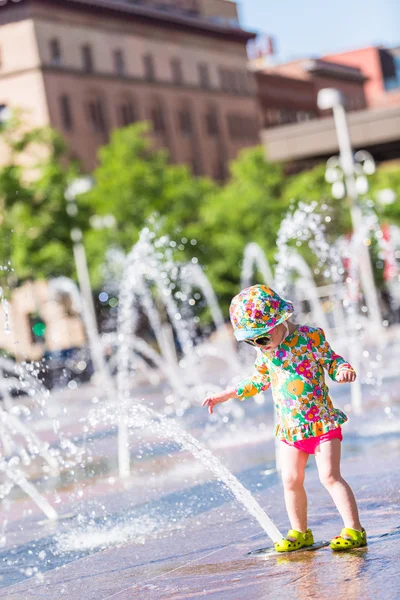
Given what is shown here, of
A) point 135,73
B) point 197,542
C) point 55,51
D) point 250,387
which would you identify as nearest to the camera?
point 250,387

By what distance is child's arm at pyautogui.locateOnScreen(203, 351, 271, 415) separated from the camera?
6402mm

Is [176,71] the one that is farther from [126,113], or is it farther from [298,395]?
[298,395]

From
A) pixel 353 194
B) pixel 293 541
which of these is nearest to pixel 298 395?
pixel 293 541

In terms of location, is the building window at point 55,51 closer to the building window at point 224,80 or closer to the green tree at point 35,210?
the building window at point 224,80

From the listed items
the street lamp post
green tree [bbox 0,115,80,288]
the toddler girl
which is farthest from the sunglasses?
green tree [bbox 0,115,80,288]

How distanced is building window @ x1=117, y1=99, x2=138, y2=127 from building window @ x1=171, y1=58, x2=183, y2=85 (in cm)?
501

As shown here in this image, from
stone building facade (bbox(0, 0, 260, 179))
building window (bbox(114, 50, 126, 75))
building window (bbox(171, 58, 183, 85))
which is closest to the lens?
stone building facade (bbox(0, 0, 260, 179))

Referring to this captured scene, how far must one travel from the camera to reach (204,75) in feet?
265

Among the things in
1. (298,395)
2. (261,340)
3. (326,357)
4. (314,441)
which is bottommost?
(314,441)

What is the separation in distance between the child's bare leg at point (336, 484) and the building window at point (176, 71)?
72029 millimetres

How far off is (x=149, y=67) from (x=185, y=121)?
4275 mm

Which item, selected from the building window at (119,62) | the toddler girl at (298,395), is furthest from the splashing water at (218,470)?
the building window at (119,62)

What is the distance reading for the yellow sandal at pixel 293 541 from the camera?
6.26 metres

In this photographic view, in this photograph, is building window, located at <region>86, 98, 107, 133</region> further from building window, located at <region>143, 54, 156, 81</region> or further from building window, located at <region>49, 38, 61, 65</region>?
building window, located at <region>143, 54, 156, 81</region>
